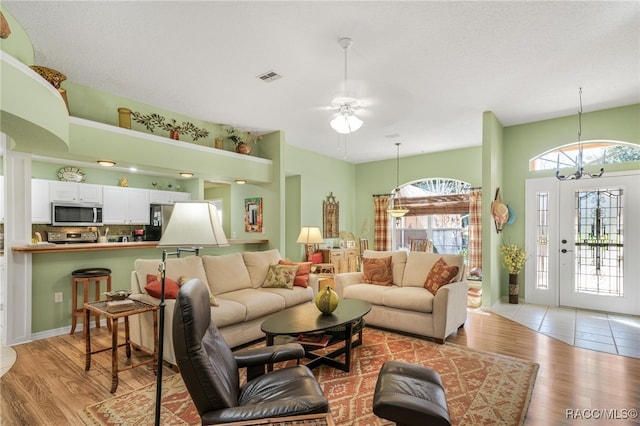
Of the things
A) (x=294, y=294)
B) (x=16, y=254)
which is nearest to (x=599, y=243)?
(x=294, y=294)

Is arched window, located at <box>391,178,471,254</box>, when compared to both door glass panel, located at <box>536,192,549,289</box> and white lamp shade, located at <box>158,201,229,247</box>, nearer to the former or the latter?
door glass panel, located at <box>536,192,549,289</box>

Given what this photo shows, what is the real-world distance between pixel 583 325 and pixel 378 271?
2.76m

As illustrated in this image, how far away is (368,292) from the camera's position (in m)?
4.32

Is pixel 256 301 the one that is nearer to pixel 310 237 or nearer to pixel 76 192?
pixel 310 237

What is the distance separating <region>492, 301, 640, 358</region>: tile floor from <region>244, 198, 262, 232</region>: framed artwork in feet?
15.7

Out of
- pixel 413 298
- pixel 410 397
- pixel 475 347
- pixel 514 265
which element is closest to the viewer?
pixel 410 397

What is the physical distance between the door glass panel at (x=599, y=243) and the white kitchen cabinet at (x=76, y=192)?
860 centimetres

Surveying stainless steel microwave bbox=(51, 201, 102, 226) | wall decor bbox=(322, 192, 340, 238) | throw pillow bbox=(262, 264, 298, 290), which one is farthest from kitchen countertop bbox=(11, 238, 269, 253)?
wall decor bbox=(322, 192, 340, 238)

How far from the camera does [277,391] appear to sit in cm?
179

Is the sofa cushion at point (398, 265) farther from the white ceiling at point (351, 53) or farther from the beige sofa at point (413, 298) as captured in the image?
the white ceiling at point (351, 53)

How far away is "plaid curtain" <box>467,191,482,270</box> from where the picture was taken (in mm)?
6877

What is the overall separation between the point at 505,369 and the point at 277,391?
2368 mm

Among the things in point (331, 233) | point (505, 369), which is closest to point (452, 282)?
point (505, 369)

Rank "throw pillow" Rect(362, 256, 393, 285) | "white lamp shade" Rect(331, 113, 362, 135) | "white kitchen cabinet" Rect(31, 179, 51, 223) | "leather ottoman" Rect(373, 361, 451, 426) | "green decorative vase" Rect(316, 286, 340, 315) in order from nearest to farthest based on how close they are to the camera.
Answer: "leather ottoman" Rect(373, 361, 451, 426) → "green decorative vase" Rect(316, 286, 340, 315) → "white lamp shade" Rect(331, 113, 362, 135) → "throw pillow" Rect(362, 256, 393, 285) → "white kitchen cabinet" Rect(31, 179, 51, 223)
